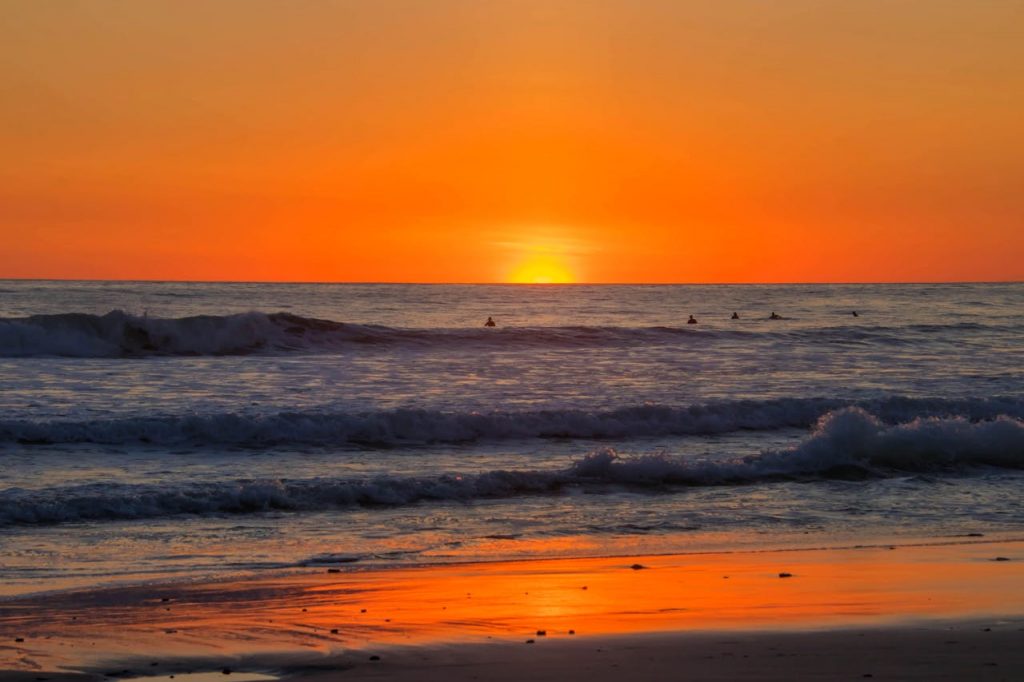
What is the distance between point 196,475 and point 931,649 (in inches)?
435

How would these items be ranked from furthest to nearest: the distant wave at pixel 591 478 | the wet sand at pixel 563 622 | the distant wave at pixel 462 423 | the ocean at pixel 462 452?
the distant wave at pixel 462 423 < the distant wave at pixel 591 478 < the ocean at pixel 462 452 < the wet sand at pixel 563 622

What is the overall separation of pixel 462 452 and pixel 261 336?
854 inches

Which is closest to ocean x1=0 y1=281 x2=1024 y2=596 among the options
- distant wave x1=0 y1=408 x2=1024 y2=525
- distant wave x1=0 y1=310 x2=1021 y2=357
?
distant wave x1=0 y1=408 x2=1024 y2=525

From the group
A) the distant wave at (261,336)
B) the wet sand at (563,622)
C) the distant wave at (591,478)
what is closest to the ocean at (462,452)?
the distant wave at (591,478)

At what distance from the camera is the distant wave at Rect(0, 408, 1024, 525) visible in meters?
13.4

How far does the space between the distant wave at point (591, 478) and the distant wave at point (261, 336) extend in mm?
21626

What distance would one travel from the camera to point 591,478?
15.8 meters

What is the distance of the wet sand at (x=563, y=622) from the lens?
23.0 ft

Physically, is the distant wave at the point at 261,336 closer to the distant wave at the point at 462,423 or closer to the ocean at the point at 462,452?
the ocean at the point at 462,452

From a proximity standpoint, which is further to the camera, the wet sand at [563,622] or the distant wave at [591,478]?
the distant wave at [591,478]

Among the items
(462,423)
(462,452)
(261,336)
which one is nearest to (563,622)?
(462,452)

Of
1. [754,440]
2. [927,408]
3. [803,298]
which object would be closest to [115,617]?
[754,440]

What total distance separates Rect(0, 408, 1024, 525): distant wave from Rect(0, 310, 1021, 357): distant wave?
71.0 ft

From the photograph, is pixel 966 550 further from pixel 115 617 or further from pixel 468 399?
pixel 468 399
